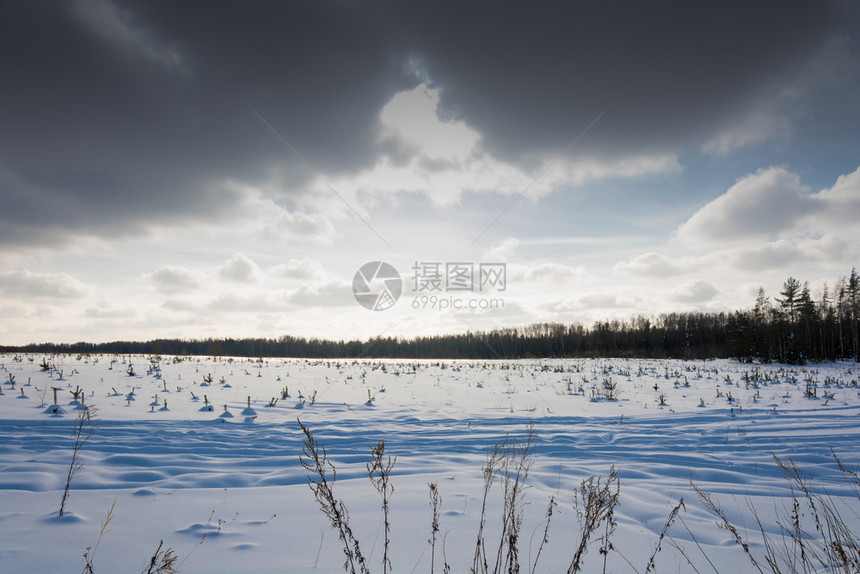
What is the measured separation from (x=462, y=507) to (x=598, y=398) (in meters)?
9.05

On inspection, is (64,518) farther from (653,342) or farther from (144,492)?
(653,342)

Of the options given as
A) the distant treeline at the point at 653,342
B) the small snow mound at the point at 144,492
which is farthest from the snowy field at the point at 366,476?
the distant treeline at the point at 653,342

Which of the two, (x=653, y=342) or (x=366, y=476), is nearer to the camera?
(x=366, y=476)

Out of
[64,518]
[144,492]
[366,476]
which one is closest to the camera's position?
[64,518]

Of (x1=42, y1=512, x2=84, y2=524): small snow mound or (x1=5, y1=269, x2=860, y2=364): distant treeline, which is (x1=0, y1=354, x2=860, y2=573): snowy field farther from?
(x1=5, y1=269, x2=860, y2=364): distant treeline

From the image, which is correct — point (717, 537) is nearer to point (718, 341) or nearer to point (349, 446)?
point (349, 446)

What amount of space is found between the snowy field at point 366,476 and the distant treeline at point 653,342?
3235 centimetres

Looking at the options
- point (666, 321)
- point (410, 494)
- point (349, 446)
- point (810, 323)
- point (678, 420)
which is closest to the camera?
point (410, 494)

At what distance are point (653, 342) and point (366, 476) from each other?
264 ft

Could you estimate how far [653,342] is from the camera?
7238 cm

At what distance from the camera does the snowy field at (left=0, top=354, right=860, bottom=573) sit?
2.85 meters

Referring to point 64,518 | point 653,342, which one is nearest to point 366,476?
Result: point 64,518

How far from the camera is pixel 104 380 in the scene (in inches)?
A: 464

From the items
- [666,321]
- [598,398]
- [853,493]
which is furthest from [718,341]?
[853,493]
